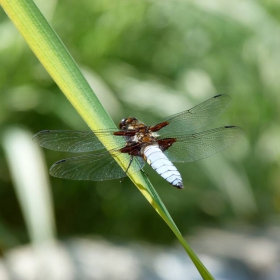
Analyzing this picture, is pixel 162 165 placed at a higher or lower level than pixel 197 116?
lower

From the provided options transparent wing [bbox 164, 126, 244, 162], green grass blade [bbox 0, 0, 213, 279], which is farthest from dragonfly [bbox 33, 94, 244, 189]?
green grass blade [bbox 0, 0, 213, 279]

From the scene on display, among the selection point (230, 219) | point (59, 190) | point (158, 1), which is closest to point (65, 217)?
point (59, 190)

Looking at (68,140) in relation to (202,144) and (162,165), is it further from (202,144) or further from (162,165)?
(202,144)

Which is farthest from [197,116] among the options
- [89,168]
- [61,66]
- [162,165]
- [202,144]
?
[61,66]

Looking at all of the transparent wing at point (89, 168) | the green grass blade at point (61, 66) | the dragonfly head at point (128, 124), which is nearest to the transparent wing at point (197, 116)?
the dragonfly head at point (128, 124)

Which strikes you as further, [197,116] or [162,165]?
[197,116]

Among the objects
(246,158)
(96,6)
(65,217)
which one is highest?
(96,6)

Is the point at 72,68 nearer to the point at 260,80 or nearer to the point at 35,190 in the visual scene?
the point at 35,190

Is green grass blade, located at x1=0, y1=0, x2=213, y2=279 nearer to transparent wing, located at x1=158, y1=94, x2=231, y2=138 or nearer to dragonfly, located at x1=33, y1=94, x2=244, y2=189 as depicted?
dragonfly, located at x1=33, y1=94, x2=244, y2=189
